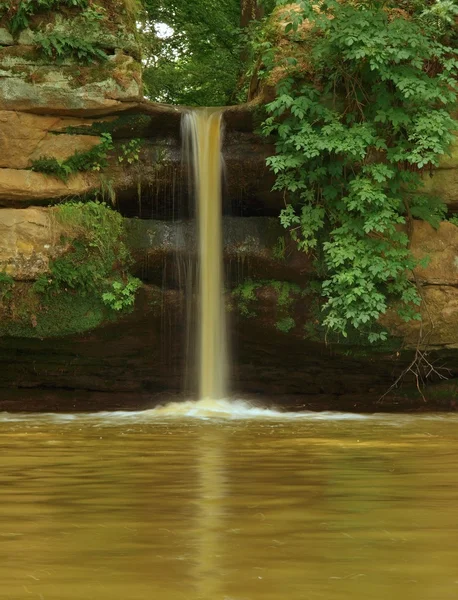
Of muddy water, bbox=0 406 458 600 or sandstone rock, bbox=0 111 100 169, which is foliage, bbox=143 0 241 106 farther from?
muddy water, bbox=0 406 458 600

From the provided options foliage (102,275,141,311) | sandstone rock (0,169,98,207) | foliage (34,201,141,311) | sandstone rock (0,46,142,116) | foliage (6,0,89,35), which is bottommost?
foliage (102,275,141,311)

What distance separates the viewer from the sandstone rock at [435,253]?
14.3 metres

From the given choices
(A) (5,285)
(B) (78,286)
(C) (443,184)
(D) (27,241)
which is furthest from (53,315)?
(C) (443,184)

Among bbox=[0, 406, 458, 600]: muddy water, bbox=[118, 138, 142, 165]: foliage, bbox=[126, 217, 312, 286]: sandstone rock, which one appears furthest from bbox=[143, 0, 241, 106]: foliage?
bbox=[0, 406, 458, 600]: muddy water

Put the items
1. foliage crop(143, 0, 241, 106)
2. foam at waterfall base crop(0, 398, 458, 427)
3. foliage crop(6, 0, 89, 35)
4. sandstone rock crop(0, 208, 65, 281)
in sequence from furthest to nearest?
foliage crop(143, 0, 241, 106) < foliage crop(6, 0, 89, 35) < sandstone rock crop(0, 208, 65, 281) < foam at waterfall base crop(0, 398, 458, 427)

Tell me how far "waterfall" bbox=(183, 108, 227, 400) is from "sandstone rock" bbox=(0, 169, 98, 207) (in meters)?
1.54

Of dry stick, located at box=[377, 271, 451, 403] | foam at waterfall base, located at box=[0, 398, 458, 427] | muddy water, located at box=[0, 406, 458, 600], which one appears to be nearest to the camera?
muddy water, located at box=[0, 406, 458, 600]

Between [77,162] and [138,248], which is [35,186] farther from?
[138,248]

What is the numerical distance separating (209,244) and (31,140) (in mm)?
2875

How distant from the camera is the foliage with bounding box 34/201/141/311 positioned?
45.0 ft

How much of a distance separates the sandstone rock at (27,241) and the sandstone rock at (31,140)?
0.80 m

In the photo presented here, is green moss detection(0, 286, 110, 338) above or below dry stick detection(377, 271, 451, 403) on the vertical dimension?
above

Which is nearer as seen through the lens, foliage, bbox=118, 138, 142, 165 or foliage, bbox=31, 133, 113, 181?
foliage, bbox=31, 133, 113, 181

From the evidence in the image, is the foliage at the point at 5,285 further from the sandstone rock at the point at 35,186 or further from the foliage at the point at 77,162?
the foliage at the point at 77,162
